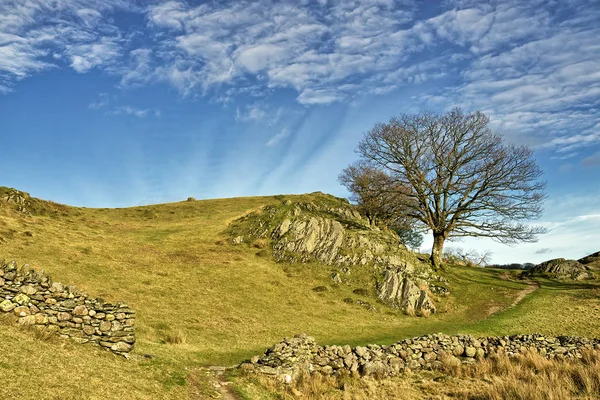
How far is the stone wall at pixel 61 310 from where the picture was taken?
548 inches

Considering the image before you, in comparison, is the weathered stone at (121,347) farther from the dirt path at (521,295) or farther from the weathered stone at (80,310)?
the dirt path at (521,295)

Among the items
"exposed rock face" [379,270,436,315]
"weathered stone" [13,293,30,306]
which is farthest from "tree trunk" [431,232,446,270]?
"weathered stone" [13,293,30,306]

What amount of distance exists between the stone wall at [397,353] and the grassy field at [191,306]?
289 centimetres

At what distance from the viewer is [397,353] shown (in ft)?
64.5

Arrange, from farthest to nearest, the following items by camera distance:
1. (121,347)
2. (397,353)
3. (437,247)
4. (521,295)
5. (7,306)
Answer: (437,247) < (521,295) < (397,353) < (121,347) < (7,306)

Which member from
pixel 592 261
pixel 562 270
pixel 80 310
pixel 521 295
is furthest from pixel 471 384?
pixel 592 261

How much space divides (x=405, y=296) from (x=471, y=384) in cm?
2164

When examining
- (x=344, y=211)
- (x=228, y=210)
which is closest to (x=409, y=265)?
(x=344, y=211)

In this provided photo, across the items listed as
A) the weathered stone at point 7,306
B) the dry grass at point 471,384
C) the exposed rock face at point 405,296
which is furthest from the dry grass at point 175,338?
the exposed rock face at point 405,296

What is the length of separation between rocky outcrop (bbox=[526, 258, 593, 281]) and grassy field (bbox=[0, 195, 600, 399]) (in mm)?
4320

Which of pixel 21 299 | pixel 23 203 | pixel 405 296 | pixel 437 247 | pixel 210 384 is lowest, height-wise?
pixel 210 384

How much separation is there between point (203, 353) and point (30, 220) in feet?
113

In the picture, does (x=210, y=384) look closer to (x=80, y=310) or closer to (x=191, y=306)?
(x=80, y=310)

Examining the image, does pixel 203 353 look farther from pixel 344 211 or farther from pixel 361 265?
pixel 344 211
